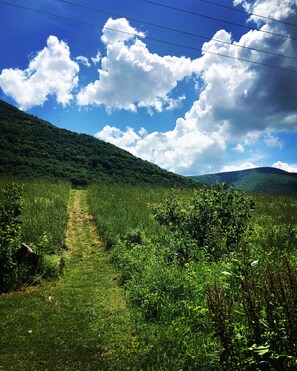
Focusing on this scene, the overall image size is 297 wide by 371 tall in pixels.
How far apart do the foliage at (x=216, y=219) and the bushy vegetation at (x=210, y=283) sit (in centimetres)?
4

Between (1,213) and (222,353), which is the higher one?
(1,213)

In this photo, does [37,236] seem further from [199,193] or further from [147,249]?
[199,193]

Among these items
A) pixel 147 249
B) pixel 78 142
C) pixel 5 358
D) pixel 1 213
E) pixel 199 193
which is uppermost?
pixel 78 142

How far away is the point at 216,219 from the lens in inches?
465

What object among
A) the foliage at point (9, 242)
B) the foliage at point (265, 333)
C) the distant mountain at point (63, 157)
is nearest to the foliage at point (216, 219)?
the foliage at point (9, 242)

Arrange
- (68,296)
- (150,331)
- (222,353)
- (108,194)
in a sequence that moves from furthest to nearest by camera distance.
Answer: (108,194)
(68,296)
(150,331)
(222,353)

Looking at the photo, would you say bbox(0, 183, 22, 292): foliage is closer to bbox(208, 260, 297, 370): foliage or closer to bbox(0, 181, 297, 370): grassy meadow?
bbox(0, 181, 297, 370): grassy meadow

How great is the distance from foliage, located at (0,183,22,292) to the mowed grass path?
1.79ft

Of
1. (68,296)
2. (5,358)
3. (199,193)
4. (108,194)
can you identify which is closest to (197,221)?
(199,193)

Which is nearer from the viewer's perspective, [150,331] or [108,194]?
[150,331]

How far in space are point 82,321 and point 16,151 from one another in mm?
52956

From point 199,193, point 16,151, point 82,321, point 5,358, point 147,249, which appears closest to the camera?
point 5,358

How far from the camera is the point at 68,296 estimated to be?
27.5 feet

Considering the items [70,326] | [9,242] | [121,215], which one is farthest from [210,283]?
[121,215]
